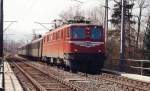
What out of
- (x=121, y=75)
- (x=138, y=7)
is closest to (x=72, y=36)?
(x=121, y=75)

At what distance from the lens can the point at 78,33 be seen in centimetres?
2909

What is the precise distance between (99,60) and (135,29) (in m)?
45.2

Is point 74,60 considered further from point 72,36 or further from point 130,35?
point 130,35

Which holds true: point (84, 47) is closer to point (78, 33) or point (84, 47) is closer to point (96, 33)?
point (78, 33)

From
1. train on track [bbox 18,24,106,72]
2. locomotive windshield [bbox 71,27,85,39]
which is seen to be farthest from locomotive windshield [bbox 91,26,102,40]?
locomotive windshield [bbox 71,27,85,39]

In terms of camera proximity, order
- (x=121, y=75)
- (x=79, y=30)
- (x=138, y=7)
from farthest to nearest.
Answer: (x=138, y=7), (x=79, y=30), (x=121, y=75)

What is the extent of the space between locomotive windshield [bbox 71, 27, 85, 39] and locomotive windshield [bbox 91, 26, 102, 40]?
65 cm

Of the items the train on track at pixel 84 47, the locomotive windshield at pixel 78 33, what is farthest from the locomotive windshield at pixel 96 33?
the locomotive windshield at pixel 78 33

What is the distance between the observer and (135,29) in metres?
72.9

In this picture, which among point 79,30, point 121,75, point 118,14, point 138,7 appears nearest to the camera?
point 121,75

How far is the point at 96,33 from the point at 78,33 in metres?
1.19

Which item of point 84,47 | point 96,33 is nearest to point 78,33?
point 84,47

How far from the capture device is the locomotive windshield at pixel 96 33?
29.2 meters

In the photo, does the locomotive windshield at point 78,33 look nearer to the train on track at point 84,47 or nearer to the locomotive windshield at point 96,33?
the train on track at point 84,47
